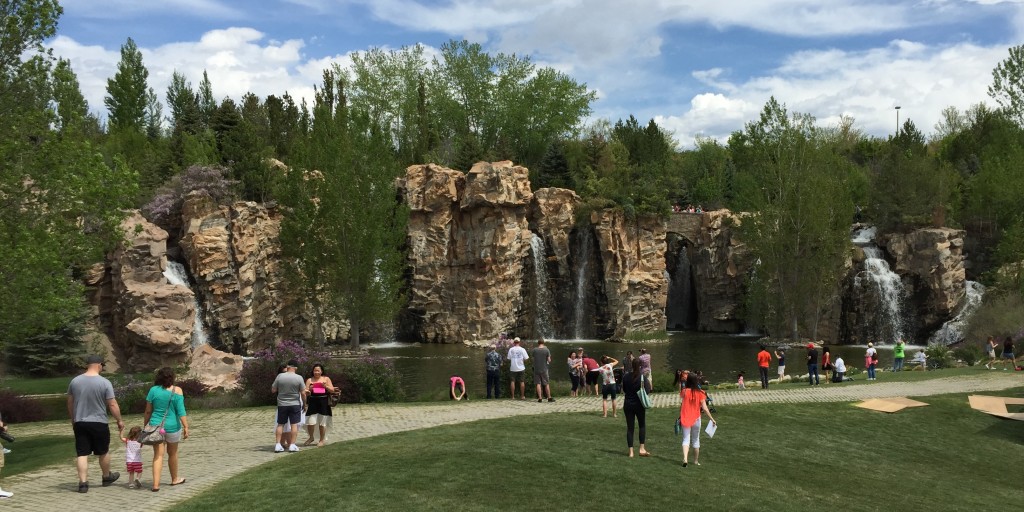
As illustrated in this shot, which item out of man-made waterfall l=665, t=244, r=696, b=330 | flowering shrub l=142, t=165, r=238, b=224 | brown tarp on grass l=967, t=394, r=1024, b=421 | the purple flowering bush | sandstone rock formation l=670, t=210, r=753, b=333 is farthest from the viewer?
man-made waterfall l=665, t=244, r=696, b=330

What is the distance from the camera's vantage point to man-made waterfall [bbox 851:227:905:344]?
173ft

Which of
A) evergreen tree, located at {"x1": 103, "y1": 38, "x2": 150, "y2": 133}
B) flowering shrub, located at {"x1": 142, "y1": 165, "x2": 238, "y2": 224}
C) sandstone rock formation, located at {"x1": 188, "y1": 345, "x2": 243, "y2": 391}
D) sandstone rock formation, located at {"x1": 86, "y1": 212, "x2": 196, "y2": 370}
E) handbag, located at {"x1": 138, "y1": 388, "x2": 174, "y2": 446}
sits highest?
evergreen tree, located at {"x1": 103, "y1": 38, "x2": 150, "y2": 133}

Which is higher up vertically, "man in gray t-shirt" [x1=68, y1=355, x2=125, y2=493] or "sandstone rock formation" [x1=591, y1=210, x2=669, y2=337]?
"sandstone rock formation" [x1=591, y1=210, x2=669, y2=337]

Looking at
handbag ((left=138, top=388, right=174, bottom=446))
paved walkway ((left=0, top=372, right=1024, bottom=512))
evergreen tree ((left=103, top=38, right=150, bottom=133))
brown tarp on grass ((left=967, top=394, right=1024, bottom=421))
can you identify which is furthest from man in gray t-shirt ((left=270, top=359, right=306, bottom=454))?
evergreen tree ((left=103, top=38, right=150, bottom=133))

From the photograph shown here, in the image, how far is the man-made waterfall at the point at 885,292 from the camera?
173 ft

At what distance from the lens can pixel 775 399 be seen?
77.8 feet

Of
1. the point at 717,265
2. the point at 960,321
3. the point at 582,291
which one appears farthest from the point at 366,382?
the point at 717,265

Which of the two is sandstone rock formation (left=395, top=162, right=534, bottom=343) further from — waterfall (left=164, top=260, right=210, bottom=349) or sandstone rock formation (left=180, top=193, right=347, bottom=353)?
waterfall (left=164, top=260, right=210, bottom=349)

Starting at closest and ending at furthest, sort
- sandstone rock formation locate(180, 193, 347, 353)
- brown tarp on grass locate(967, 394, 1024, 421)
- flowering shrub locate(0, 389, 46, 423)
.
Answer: brown tarp on grass locate(967, 394, 1024, 421) → flowering shrub locate(0, 389, 46, 423) → sandstone rock formation locate(180, 193, 347, 353)

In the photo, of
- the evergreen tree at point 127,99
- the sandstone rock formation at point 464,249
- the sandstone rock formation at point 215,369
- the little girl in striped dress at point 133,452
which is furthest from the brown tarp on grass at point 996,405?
the evergreen tree at point 127,99

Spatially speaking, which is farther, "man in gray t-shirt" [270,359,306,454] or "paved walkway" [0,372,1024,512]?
"man in gray t-shirt" [270,359,306,454]

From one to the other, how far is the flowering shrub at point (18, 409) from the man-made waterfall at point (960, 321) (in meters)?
49.2

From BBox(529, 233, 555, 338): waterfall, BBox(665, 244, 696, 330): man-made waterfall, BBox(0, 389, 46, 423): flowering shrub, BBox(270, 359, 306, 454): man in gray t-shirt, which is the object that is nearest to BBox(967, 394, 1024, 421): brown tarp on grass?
BBox(270, 359, 306, 454): man in gray t-shirt

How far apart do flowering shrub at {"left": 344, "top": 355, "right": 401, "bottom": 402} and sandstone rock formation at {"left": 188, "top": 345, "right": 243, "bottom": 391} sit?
6.20 meters
